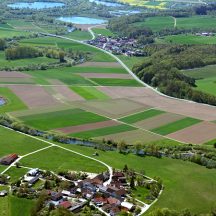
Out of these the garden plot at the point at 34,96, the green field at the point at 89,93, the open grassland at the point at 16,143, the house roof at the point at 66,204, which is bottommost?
the open grassland at the point at 16,143

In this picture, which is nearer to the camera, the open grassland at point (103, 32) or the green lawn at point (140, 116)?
the green lawn at point (140, 116)

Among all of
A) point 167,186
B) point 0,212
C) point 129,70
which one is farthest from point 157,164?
point 129,70

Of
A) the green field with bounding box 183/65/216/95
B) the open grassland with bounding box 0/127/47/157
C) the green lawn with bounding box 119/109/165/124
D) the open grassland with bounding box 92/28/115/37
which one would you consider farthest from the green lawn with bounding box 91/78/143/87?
the open grassland with bounding box 92/28/115/37

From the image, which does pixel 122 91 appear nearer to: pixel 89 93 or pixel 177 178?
pixel 89 93

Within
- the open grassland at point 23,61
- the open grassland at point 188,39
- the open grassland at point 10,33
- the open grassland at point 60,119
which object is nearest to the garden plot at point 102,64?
the open grassland at point 23,61

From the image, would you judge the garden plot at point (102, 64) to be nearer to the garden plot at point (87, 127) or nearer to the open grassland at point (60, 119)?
the open grassland at point (60, 119)

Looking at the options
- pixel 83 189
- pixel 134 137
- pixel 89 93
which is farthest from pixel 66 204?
pixel 89 93
